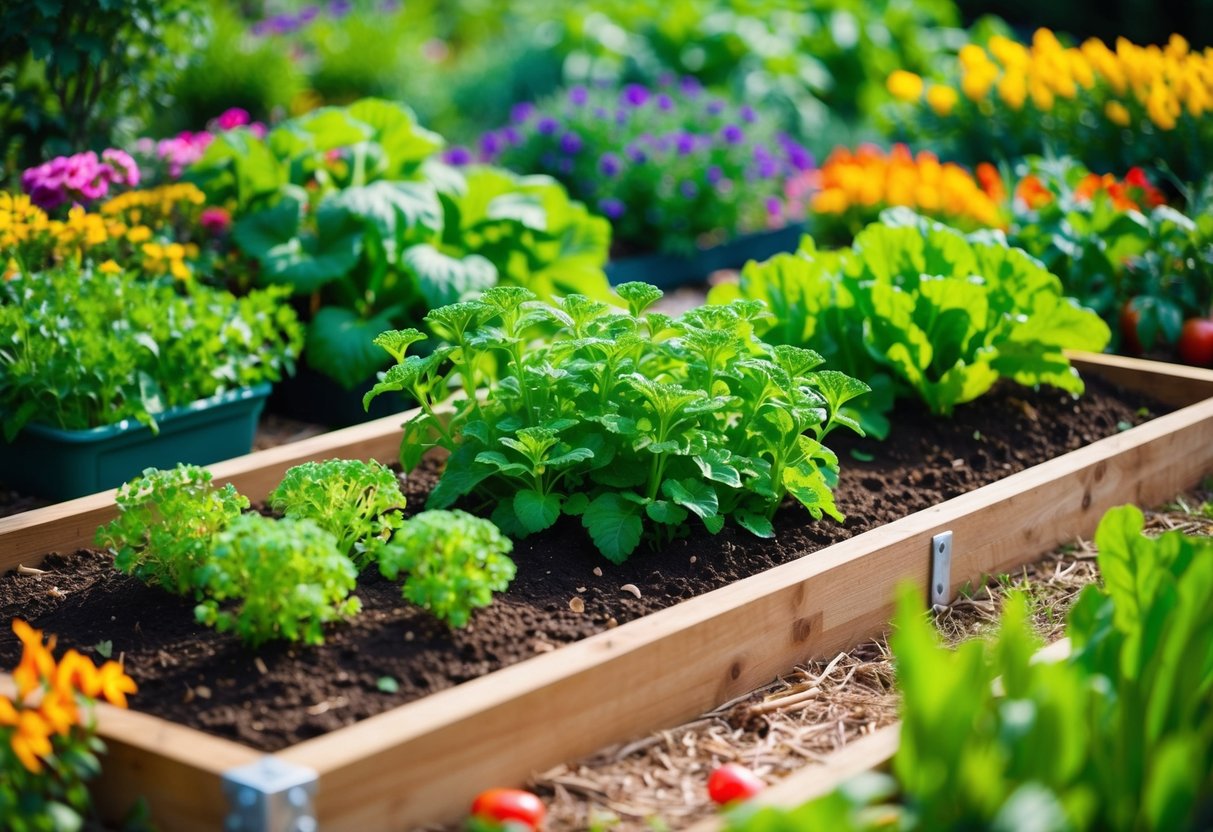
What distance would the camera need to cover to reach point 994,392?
354 centimetres

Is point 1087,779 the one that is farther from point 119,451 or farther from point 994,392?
point 119,451

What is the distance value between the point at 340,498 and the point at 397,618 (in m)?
0.29

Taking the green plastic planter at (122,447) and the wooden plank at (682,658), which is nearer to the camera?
the wooden plank at (682,658)

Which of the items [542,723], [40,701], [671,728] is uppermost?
[40,701]

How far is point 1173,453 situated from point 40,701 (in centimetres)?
272

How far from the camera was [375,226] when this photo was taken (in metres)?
3.67

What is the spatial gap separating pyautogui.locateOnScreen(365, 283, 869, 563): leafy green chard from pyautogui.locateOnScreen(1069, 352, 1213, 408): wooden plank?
141cm

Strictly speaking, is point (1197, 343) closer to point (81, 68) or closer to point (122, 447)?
point (122, 447)

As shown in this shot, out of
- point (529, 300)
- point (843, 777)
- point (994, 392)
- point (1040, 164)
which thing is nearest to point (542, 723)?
point (843, 777)

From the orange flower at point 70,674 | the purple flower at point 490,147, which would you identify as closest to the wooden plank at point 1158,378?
the orange flower at point 70,674

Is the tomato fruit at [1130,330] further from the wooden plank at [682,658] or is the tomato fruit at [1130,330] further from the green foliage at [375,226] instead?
the green foliage at [375,226]

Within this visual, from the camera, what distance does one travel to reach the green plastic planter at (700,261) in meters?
5.38

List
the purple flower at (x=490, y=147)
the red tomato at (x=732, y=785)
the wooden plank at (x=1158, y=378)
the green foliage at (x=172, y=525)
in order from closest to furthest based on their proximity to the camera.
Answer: the red tomato at (x=732, y=785), the green foliage at (x=172, y=525), the wooden plank at (x=1158, y=378), the purple flower at (x=490, y=147)

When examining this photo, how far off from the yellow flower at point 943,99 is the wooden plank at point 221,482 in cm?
348
